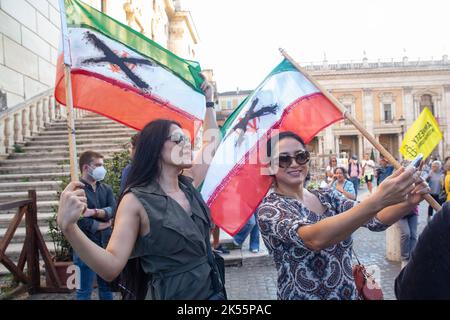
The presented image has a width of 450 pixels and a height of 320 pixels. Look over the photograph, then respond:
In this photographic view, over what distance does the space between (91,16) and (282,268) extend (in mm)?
2779

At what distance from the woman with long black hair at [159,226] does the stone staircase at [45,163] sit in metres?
4.99

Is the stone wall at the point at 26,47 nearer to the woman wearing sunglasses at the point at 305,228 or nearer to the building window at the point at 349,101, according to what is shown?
the woman wearing sunglasses at the point at 305,228

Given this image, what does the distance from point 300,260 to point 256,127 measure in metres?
1.58

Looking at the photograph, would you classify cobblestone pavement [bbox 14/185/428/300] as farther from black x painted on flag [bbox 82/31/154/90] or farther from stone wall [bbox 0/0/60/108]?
stone wall [bbox 0/0/60/108]

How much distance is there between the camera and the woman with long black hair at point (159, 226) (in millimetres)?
1812

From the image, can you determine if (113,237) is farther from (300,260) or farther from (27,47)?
(27,47)

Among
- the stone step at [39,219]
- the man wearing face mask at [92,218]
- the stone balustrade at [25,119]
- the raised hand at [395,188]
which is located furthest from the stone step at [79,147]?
the raised hand at [395,188]

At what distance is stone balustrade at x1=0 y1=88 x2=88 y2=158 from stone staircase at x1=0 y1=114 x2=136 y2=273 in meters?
0.18

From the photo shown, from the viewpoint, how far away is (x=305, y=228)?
1921mm

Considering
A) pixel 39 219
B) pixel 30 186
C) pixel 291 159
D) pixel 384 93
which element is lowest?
pixel 39 219

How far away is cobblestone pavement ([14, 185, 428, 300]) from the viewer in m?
5.32

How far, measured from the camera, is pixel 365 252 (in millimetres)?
7582

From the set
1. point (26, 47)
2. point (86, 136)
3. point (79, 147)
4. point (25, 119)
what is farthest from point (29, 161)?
point (26, 47)

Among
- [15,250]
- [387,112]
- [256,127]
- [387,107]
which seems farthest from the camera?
[387,112]
